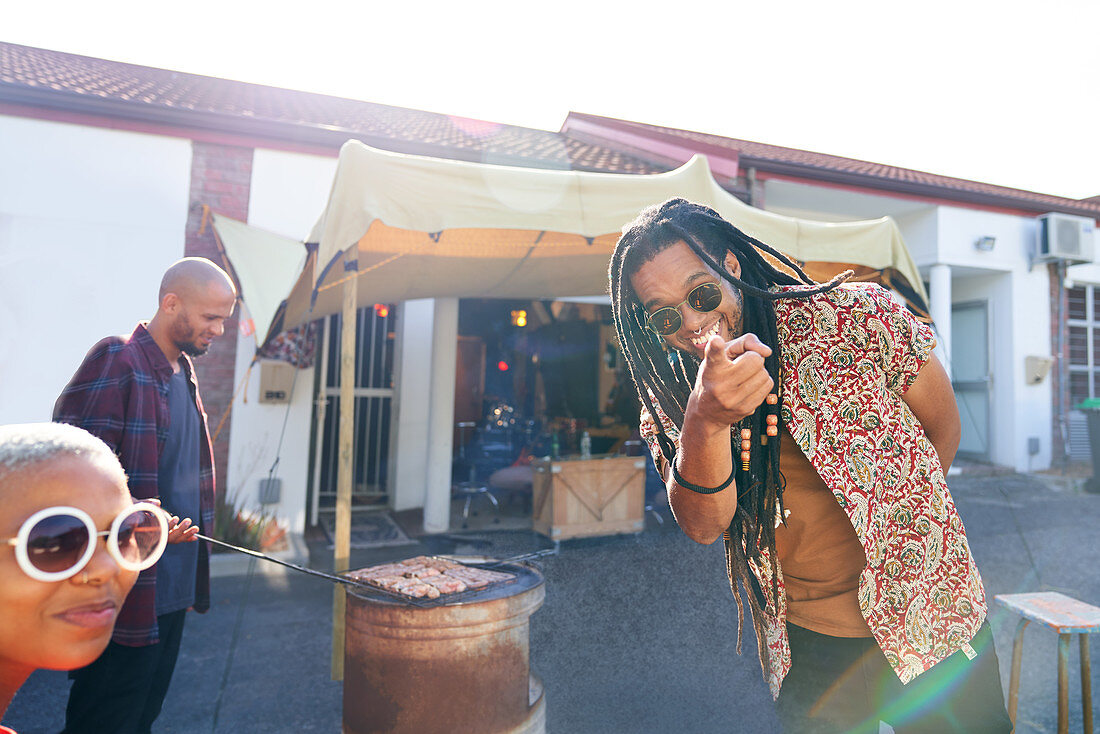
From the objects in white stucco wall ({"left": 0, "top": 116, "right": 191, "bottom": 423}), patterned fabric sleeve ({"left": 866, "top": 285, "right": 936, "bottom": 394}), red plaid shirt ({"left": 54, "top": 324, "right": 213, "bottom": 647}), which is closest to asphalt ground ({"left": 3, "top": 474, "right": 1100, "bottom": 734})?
red plaid shirt ({"left": 54, "top": 324, "right": 213, "bottom": 647})

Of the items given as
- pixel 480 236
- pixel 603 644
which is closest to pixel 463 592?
pixel 603 644

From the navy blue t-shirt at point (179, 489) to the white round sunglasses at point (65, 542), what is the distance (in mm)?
1743

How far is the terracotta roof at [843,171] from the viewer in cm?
980

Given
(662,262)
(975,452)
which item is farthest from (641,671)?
(975,452)

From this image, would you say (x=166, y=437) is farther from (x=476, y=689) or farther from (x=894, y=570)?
(x=894, y=570)

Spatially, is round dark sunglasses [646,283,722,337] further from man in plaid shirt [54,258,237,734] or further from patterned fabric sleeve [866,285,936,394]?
man in plaid shirt [54,258,237,734]

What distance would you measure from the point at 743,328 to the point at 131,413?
2225 millimetres

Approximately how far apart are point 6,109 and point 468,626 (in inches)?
293

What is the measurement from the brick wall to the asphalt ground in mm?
1723

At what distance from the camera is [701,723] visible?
3.16 meters

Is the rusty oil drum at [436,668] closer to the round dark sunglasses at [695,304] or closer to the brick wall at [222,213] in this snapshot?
the round dark sunglasses at [695,304]

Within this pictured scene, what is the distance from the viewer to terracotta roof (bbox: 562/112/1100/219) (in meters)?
9.80

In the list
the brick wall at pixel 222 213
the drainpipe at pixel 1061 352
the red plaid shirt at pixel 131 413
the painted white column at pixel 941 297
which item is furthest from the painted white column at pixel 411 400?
the drainpipe at pixel 1061 352

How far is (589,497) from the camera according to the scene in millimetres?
6336
